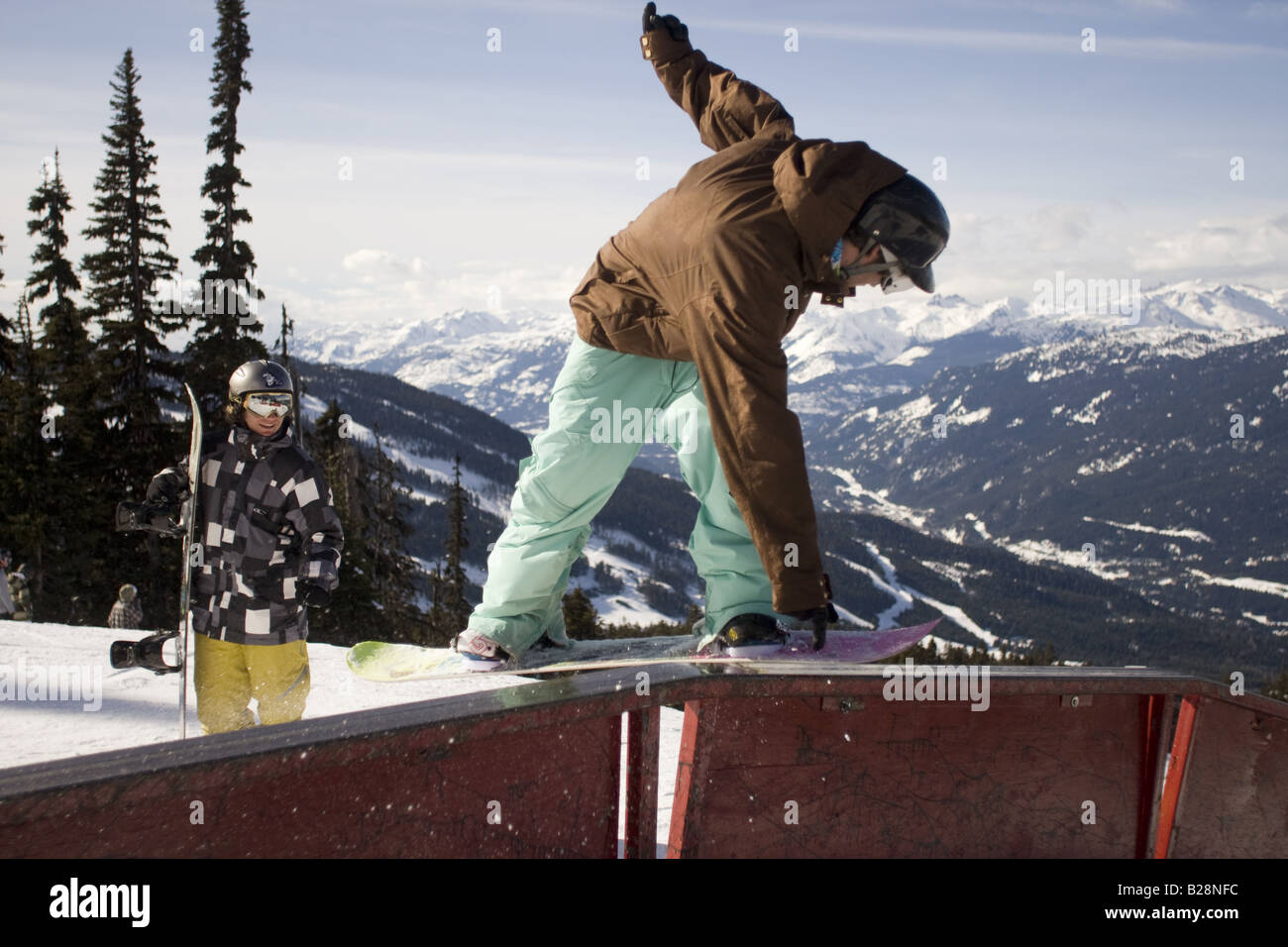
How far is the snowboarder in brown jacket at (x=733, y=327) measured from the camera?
302 centimetres

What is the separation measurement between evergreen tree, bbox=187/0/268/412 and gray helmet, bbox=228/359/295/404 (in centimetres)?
1909

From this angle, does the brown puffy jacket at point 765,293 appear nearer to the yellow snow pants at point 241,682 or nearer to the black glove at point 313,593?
the black glove at point 313,593

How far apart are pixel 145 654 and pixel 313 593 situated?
0.89 metres

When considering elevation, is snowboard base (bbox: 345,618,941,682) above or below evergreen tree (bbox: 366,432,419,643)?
above

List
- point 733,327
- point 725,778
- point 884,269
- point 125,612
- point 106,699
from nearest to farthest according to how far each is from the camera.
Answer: point 725,778 → point 733,327 → point 884,269 → point 106,699 → point 125,612

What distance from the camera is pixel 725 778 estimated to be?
2.39 metres

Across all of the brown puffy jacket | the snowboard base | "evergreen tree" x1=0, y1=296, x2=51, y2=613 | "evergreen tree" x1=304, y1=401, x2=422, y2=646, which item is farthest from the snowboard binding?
"evergreen tree" x1=0, y1=296, x2=51, y2=613

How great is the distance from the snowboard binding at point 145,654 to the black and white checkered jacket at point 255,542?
0.93 feet

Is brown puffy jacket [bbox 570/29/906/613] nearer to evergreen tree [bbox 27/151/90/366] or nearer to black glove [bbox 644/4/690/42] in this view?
black glove [bbox 644/4/690/42]

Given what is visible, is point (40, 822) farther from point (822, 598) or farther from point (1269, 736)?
point (1269, 736)

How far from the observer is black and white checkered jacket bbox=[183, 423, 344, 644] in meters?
3.90

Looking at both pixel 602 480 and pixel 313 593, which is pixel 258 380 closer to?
pixel 313 593

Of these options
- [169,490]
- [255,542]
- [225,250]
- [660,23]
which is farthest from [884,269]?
[225,250]

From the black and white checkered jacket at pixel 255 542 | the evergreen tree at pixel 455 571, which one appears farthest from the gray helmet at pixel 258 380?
the evergreen tree at pixel 455 571
